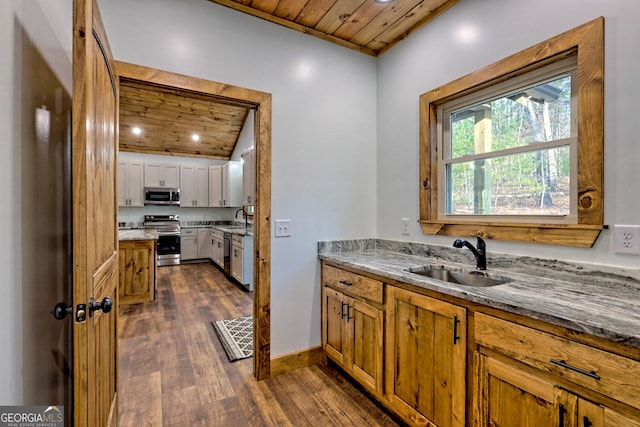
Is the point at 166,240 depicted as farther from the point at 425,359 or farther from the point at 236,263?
the point at 425,359

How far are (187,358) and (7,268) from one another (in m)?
1.97

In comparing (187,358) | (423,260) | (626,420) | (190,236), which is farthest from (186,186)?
(626,420)

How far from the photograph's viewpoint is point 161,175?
678 cm

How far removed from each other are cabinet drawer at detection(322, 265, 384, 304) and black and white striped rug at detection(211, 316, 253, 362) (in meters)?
0.99

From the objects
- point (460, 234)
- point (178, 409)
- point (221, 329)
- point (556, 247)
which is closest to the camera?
point (556, 247)

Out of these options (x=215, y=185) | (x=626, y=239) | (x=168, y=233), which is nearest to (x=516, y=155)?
(x=626, y=239)

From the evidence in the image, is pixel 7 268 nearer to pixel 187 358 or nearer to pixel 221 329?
pixel 187 358

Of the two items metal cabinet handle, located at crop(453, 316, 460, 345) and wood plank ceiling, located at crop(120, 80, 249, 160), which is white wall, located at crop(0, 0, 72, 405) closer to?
metal cabinet handle, located at crop(453, 316, 460, 345)

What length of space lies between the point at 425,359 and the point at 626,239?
1057mm

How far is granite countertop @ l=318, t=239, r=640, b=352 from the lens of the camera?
100 cm

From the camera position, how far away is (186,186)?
277 inches

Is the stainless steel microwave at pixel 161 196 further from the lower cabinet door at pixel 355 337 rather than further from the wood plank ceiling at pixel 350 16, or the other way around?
the lower cabinet door at pixel 355 337

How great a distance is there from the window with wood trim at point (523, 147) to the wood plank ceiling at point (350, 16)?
574 millimetres

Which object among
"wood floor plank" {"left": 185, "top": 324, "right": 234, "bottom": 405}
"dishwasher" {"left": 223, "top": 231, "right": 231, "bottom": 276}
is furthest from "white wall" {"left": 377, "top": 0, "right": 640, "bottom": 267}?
"dishwasher" {"left": 223, "top": 231, "right": 231, "bottom": 276}
